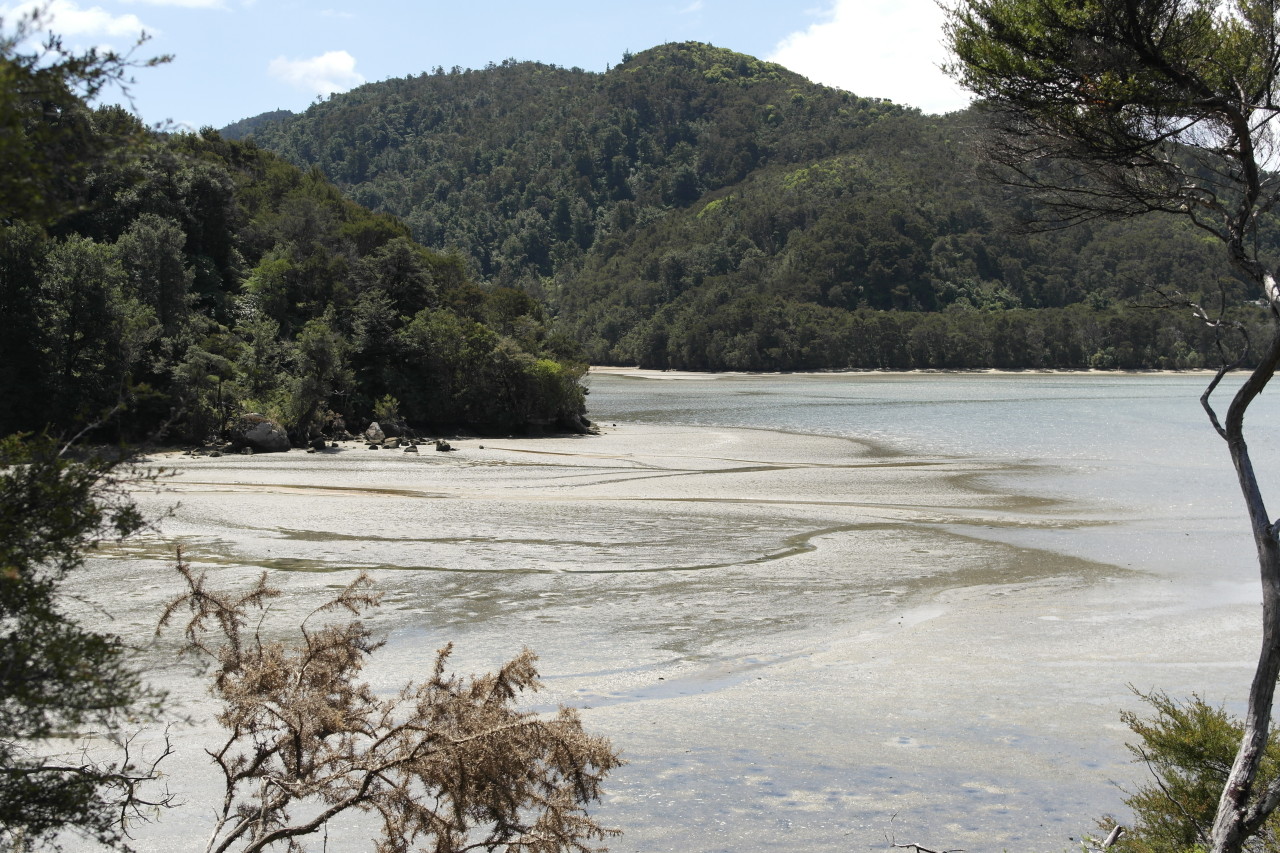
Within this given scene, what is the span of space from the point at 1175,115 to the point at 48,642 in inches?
282

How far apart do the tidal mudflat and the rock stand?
7693 millimetres

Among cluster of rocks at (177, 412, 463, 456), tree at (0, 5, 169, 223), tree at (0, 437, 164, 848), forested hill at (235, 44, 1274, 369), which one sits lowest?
cluster of rocks at (177, 412, 463, 456)

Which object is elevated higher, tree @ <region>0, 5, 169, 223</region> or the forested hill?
the forested hill

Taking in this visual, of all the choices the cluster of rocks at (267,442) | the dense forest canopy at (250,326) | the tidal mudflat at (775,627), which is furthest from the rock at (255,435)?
the tidal mudflat at (775,627)

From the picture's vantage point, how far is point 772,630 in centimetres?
1405

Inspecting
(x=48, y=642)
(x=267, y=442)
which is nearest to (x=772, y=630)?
(x=48, y=642)

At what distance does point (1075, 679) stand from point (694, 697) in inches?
180

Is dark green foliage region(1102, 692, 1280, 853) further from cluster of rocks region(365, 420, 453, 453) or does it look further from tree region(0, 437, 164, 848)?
cluster of rocks region(365, 420, 453, 453)

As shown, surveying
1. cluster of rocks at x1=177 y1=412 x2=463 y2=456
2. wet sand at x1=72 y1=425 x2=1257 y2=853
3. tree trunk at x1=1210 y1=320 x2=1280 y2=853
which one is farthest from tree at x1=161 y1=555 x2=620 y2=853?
cluster of rocks at x1=177 y1=412 x2=463 y2=456

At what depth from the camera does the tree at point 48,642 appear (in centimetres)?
389

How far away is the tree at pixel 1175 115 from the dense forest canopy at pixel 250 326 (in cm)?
2677

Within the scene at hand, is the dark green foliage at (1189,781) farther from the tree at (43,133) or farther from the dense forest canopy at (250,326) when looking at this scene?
the dense forest canopy at (250,326)

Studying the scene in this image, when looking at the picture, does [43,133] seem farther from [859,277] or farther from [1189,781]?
[859,277]

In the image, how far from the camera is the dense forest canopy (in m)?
34.9
